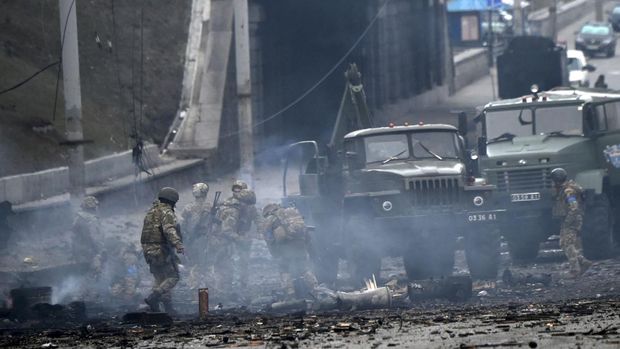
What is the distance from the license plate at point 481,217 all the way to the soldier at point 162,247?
13.7 ft

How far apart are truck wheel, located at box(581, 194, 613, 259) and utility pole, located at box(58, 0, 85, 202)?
25.5 feet

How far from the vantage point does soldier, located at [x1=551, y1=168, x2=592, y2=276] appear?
2055 cm

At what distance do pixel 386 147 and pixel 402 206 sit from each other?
4.26ft

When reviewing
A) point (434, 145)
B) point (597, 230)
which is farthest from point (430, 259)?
point (597, 230)

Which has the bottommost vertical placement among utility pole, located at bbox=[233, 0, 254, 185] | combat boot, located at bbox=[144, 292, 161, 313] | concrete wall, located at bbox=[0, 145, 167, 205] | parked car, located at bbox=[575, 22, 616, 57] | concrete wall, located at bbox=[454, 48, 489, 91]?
combat boot, located at bbox=[144, 292, 161, 313]

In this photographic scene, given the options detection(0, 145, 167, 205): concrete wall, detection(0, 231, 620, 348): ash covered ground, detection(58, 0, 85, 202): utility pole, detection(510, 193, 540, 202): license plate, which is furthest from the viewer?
detection(0, 145, 167, 205): concrete wall

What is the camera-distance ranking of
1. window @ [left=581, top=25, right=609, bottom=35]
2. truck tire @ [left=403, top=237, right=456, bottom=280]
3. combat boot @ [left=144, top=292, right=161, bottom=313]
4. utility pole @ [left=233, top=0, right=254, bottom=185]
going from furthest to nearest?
1. window @ [left=581, top=25, right=609, bottom=35]
2. utility pole @ [left=233, top=0, right=254, bottom=185]
3. truck tire @ [left=403, top=237, right=456, bottom=280]
4. combat boot @ [left=144, top=292, right=161, bottom=313]

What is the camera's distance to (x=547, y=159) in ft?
73.3

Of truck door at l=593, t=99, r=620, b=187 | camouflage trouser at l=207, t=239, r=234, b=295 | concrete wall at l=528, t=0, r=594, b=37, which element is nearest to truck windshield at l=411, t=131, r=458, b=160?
camouflage trouser at l=207, t=239, r=234, b=295

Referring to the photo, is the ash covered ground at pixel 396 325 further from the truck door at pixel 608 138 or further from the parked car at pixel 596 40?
the parked car at pixel 596 40

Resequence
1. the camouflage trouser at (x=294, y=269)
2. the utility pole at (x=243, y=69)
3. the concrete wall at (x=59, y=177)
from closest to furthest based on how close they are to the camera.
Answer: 1. the camouflage trouser at (x=294, y=269)
2. the concrete wall at (x=59, y=177)
3. the utility pole at (x=243, y=69)

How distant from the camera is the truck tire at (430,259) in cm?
1994

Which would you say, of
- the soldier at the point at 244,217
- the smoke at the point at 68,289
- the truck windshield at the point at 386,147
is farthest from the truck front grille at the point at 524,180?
the smoke at the point at 68,289

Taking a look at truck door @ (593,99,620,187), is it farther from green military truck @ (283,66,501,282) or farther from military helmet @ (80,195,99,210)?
military helmet @ (80,195,99,210)
